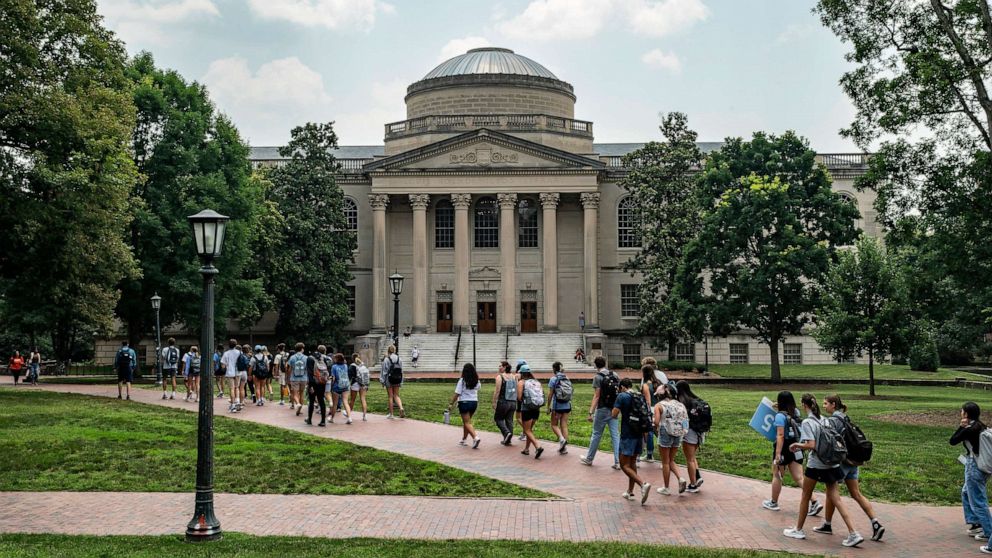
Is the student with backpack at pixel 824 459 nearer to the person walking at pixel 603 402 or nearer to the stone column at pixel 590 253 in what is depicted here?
the person walking at pixel 603 402

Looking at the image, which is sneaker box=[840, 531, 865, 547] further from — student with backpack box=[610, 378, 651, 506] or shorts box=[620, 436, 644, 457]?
shorts box=[620, 436, 644, 457]

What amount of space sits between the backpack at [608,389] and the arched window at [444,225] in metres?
43.6

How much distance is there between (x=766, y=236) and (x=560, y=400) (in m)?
28.4

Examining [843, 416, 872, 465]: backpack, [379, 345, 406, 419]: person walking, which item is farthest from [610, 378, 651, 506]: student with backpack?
[379, 345, 406, 419]: person walking

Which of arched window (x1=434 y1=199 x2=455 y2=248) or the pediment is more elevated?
the pediment

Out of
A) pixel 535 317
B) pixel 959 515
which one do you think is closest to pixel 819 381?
pixel 535 317

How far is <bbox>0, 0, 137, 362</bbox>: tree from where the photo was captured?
27.8 meters

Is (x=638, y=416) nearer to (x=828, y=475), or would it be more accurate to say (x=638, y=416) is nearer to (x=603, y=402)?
(x=603, y=402)

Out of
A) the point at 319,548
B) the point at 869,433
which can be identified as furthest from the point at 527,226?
the point at 319,548

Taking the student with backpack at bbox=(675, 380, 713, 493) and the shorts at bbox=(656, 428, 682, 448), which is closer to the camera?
the shorts at bbox=(656, 428, 682, 448)

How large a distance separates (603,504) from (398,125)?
168ft

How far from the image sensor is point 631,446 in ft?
46.0

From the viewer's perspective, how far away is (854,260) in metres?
34.6

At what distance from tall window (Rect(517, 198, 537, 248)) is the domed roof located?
10.6m
